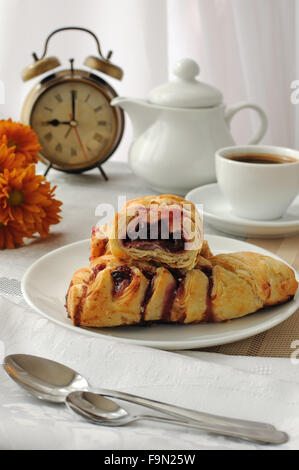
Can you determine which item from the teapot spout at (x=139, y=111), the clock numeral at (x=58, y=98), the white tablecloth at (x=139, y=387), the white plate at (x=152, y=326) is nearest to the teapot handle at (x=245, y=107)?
the teapot spout at (x=139, y=111)

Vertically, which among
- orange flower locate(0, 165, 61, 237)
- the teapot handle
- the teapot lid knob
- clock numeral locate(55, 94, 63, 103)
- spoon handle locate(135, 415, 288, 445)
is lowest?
spoon handle locate(135, 415, 288, 445)

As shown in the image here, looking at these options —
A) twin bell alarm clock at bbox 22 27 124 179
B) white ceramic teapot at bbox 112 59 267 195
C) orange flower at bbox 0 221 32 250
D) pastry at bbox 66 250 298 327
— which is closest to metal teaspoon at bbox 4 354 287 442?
pastry at bbox 66 250 298 327

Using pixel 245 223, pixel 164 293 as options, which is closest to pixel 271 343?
pixel 164 293

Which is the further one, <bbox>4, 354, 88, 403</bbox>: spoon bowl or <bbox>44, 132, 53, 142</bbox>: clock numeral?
<bbox>44, 132, 53, 142</bbox>: clock numeral

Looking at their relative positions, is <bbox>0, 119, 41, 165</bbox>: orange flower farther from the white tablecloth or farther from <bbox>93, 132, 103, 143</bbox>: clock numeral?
the white tablecloth

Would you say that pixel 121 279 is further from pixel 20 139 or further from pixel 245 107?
pixel 245 107

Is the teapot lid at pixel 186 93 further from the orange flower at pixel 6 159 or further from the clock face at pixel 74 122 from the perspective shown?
the orange flower at pixel 6 159

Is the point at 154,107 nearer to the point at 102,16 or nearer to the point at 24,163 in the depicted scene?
the point at 24,163
